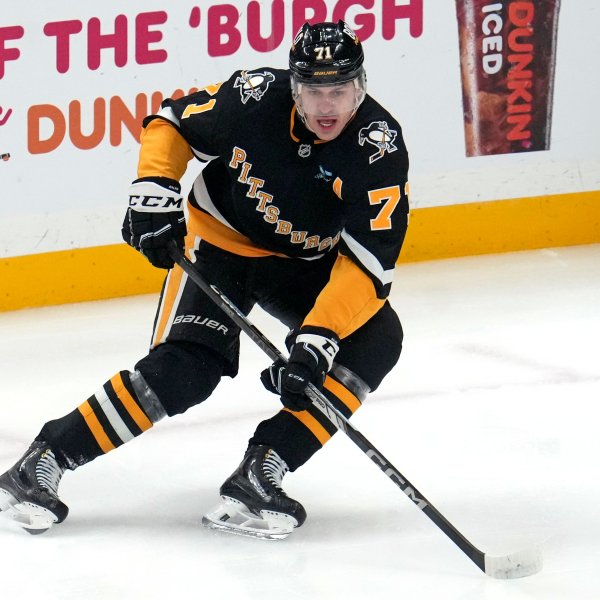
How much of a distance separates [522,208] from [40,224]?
6.06ft

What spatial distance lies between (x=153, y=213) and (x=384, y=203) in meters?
0.48

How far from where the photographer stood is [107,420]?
295 centimetres

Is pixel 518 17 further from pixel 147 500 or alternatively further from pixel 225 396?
pixel 147 500

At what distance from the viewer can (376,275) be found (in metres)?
2.87

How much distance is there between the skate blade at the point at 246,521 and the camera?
2.92 meters

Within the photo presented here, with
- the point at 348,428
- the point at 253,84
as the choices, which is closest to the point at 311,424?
the point at 348,428

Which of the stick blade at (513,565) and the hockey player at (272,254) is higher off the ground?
the hockey player at (272,254)

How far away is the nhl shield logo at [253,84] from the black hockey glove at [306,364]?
525mm

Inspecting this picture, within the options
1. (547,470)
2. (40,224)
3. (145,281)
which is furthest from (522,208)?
(547,470)

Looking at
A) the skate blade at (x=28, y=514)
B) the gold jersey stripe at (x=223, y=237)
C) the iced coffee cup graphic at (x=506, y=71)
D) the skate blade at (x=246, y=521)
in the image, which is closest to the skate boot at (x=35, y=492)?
the skate blade at (x=28, y=514)

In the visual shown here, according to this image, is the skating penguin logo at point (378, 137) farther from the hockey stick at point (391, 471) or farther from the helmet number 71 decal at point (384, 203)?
the hockey stick at point (391, 471)

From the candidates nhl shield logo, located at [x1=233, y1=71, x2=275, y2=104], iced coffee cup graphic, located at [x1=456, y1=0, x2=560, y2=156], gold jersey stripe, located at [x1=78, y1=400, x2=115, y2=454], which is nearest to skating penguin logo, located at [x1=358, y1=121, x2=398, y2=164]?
nhl shield logo, located at [x1=233, y1=71, x2=275, y2=104]

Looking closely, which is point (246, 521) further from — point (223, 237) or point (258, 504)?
point (223, 237)

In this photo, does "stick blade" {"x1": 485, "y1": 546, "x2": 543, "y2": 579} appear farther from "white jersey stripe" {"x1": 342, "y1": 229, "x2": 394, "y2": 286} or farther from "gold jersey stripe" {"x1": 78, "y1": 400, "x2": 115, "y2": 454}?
"gold jersey stripe" {"x1": 78, "y1": 400, "x2": 115, "y2": 454}
